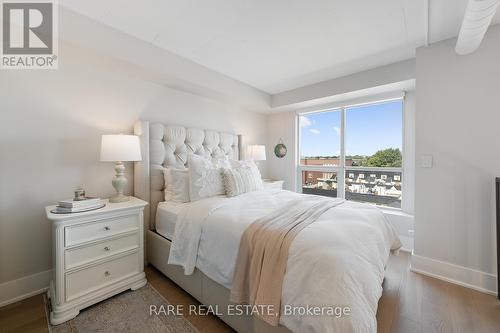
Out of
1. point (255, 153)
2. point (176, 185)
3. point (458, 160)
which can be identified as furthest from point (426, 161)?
point (176, 185)

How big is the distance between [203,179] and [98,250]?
41.4 inches

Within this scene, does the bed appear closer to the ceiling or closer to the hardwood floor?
the hardwood floor

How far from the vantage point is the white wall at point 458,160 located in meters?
1.86

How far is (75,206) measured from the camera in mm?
1596

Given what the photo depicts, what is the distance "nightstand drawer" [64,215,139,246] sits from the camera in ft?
5.07

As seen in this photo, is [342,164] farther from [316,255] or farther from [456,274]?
[316,255]

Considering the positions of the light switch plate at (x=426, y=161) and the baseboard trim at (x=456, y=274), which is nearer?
the baseboard trim at (x=456, y=274)

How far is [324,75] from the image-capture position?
2.94 meters

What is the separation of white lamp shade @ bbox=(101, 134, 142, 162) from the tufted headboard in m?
0.29

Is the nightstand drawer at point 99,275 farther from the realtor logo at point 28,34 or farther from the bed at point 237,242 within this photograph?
the realtor logo at point 28,34

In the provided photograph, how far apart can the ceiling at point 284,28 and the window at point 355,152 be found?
903 mm

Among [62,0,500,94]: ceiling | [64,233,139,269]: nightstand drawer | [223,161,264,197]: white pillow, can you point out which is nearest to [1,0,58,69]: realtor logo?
[62,0,500,94]: ceiling

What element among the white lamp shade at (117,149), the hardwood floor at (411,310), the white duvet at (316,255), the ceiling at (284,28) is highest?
the ceiling at (284,28)

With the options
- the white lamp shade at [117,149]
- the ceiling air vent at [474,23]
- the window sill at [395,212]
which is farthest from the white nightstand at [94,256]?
the window sill at [395,212]
